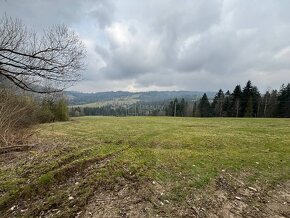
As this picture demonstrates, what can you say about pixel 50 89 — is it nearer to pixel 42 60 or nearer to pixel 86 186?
pixel 42 60

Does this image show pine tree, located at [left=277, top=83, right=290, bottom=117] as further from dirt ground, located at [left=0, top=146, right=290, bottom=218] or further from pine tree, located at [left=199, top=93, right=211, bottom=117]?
dirt ground, located at [left=0, top=146, right=290, bottom=218]

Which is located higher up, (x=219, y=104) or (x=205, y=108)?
(x=219, y=104)

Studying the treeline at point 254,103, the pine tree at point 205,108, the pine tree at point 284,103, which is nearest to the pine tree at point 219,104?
the treeline at point 254,103

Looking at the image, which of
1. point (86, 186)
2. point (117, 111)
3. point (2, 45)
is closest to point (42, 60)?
point (2, 45)

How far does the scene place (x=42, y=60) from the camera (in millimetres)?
7559

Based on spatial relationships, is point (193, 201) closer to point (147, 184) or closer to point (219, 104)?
point (147, 184)

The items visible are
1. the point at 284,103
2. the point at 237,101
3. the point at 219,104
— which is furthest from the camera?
the point at 219,104

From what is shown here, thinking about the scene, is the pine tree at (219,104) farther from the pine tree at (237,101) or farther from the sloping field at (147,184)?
the sloping field at (147,184)

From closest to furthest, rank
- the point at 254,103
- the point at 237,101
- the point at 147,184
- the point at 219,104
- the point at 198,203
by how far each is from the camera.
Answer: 1. the point at 198,203
2. the point at 147,184
3. the point at 254,103
4. the point at 237,101
5. the point at 219,104

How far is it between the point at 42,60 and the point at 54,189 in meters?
4.18

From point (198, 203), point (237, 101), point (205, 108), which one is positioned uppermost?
point (237, 101)

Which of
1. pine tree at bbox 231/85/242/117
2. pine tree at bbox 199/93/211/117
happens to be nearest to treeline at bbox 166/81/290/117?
pine tree at bbox 231/85/242/117

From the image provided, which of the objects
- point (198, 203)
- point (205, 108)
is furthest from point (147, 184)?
point (205, 108)

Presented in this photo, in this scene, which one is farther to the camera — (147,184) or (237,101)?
(237,101)
